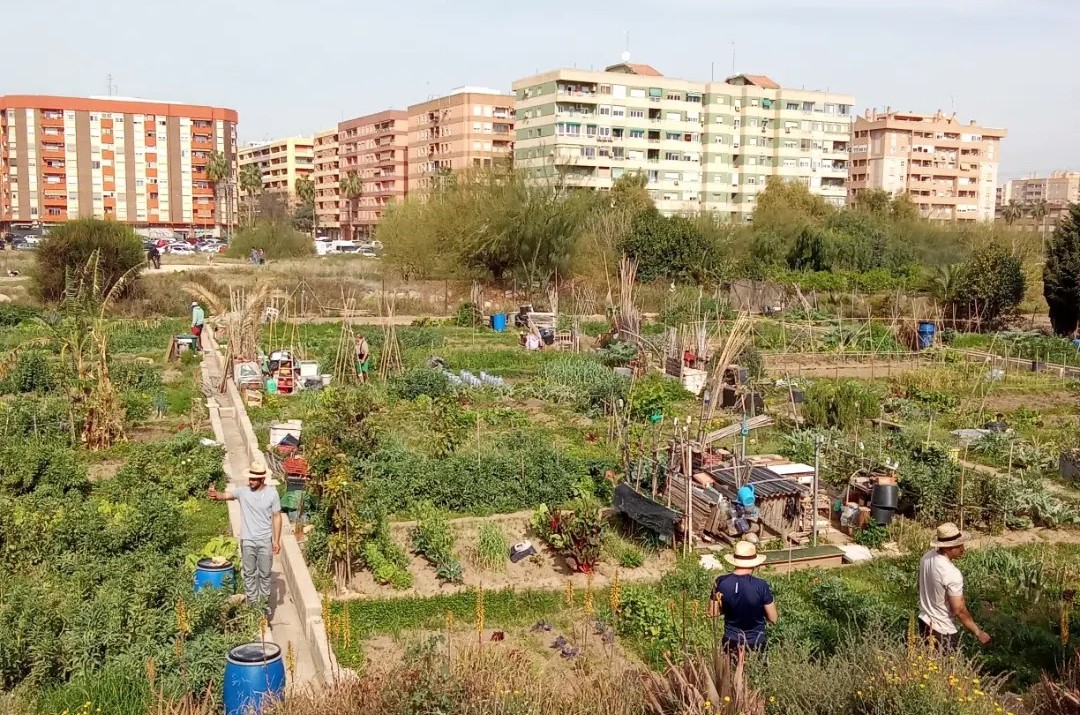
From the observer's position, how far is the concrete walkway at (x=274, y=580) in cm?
683

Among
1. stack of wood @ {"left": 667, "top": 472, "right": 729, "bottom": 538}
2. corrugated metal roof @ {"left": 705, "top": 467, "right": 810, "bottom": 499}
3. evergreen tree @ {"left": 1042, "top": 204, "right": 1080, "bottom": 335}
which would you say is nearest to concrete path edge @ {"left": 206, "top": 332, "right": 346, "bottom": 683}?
stack of wood @ {"left": 667, "top": 472, "right": 729, "bottom": 538}

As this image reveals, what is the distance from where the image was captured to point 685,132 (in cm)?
7569

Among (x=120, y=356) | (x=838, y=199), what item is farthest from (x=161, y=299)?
(x=838, y=199)

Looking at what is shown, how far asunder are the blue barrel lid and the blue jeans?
1.52m

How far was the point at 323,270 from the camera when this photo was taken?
3919 cm

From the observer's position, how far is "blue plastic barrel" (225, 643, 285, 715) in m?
5.46

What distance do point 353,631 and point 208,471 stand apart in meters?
4.14

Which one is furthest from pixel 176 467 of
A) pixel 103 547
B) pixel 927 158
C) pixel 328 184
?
pixel 328 184

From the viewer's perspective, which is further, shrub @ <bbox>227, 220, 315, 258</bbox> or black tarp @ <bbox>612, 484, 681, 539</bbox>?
shrub @ <bbox>227, 220, 315, 258</bbox>

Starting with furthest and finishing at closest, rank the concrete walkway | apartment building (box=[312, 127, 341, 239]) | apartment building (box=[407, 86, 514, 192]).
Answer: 1. apartment building (box=[312, 127, 341, 239])
2. apartment building (box=[407, 86, 514, 192])
3. the concrete walkway

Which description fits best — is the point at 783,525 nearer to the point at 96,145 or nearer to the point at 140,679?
the point at 140,679

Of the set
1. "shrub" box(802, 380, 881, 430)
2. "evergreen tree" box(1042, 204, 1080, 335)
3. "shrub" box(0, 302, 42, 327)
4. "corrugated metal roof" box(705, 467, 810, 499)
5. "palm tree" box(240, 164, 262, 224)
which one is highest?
"palm tree" box(240, 164, 262, 224)

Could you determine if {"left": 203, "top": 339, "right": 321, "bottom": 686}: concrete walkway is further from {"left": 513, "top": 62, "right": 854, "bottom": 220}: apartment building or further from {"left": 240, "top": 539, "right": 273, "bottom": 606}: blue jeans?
{"left": 513, "top": 62, "right": 854, "bottom": 220}: apartment building

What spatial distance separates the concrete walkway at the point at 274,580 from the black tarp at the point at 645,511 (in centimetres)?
328
